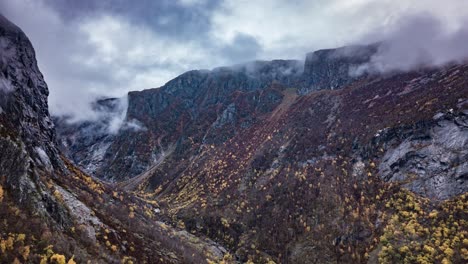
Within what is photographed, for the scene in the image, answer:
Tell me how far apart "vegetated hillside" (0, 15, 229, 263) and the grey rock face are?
103633 mm

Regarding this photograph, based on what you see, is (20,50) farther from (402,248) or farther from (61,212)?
(402,248)

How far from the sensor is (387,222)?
5758 inches

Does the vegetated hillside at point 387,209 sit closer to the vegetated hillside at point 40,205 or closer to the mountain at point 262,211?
the mountain at point 262,211

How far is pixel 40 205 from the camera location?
66.0 meters

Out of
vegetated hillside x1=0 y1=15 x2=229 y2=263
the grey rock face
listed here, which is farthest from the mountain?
the grey rock face

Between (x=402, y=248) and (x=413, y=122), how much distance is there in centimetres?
8835

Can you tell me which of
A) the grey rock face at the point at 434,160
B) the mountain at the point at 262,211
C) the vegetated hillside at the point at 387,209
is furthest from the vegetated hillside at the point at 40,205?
the grey rock face at the point at 434,160

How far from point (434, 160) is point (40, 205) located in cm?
16791

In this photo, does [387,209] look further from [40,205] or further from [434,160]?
[40,205]

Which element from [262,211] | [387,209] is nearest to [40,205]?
[387,209]

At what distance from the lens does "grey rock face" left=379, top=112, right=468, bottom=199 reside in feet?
476

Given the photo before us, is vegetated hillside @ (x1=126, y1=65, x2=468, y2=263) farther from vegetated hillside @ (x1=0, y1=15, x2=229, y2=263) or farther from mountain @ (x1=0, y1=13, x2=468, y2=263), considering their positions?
vegetated hillside @ (x1=0, y1=15, x2=229, y2=263)

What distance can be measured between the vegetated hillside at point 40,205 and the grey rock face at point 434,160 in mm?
103633

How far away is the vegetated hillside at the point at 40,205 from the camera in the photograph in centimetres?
5650
